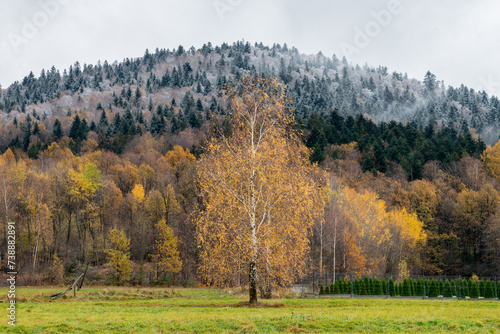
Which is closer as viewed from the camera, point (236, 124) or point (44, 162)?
point (236, 124)

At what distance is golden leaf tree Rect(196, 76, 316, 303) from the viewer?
2214 cm

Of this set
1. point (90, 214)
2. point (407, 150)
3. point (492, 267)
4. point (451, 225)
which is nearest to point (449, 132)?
point (407, 150)

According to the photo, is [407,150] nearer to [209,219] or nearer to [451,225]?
[451,225]

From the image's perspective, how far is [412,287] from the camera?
1553 inches

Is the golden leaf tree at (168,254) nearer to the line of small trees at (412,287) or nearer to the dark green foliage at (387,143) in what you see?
the line of small trees at (412,287)

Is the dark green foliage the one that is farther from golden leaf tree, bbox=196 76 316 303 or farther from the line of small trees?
golden leaf tree, bbox=196 76 316 303

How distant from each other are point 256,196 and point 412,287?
917 inches

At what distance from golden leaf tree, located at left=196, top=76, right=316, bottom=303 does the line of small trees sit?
15.9 m

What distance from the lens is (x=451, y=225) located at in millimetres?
72438

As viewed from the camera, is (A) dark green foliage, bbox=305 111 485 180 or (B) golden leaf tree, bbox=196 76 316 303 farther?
(A) dark green foliage, bbox=305 111 485 180

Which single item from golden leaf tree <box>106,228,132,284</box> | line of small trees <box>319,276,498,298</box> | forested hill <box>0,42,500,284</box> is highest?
forested hill <box>0,42,500,284</box>

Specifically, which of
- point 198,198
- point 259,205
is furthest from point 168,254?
point 259,205

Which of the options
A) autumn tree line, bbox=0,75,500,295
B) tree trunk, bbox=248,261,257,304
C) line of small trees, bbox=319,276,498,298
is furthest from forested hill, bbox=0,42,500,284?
line of small trees, bbox=319,276,498,298

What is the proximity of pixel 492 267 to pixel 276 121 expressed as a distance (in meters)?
53.9
